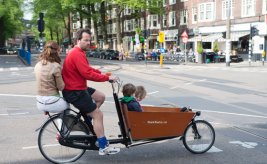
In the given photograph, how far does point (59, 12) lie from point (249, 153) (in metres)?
55.2

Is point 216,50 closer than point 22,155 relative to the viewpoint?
No

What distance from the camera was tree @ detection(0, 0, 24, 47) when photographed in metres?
58.4

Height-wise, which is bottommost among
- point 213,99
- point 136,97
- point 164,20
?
point 213,99

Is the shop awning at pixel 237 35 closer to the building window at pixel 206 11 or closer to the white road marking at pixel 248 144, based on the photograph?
the building window at pixel 206 11

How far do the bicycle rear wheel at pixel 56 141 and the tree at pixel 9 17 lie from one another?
5618 centimetres

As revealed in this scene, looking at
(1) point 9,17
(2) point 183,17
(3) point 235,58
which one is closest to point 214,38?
(3) point 235,58

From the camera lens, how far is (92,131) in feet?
17.1

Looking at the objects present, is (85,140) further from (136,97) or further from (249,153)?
(249,153)

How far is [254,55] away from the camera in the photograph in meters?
34.9

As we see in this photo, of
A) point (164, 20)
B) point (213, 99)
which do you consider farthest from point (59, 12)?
point (213, 99)

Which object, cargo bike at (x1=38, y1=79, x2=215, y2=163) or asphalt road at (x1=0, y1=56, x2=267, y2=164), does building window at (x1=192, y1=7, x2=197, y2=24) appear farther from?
cargo bike at (x1=38, y1=79, x2=215, y2=163)

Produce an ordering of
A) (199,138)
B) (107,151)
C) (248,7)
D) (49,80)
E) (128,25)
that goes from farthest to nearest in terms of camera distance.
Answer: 1. (128,25)
2. (248,7)
3. (199,138)
4. (107,151)
5. (49,80)

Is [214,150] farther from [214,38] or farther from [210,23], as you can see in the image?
[210,23]

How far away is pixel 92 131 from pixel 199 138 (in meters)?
1.61
